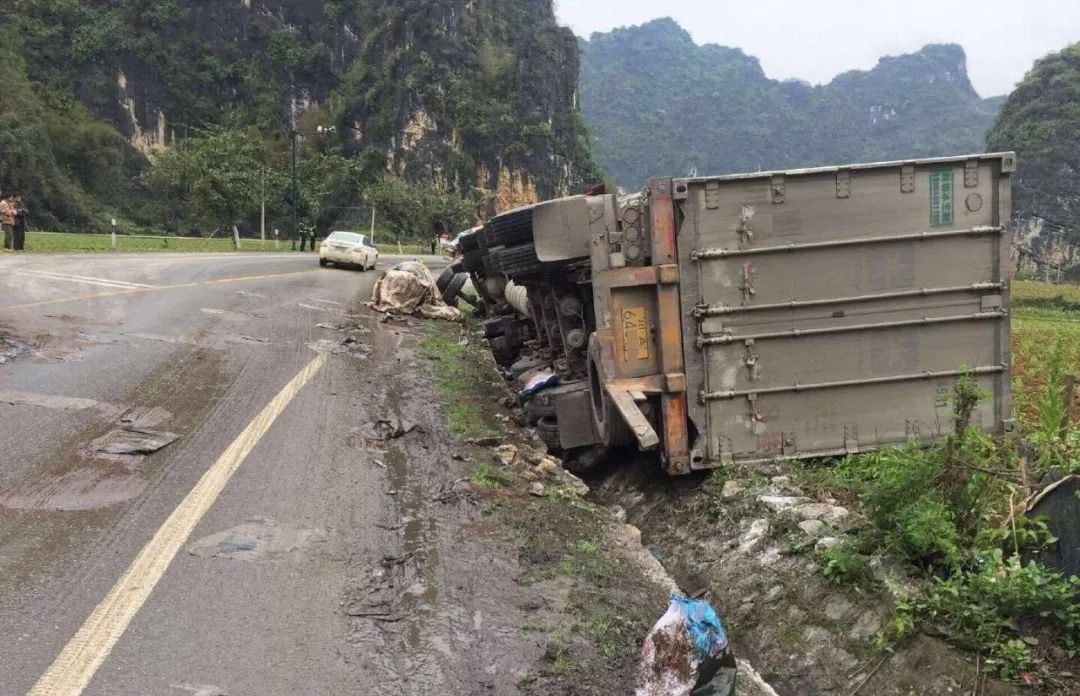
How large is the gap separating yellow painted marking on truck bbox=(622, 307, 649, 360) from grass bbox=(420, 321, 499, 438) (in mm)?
1712

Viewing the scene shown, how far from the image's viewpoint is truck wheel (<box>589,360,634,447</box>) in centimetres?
593

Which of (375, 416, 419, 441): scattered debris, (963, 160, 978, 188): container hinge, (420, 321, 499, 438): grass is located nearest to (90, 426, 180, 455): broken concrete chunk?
(375, 416, 419, 441): scattered debris

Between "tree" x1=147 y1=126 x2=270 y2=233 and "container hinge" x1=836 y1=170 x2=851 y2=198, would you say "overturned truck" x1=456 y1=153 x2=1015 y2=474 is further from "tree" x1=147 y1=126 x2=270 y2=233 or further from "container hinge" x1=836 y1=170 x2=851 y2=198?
"tree" x1=147 y1=126 x2=270 y2=233

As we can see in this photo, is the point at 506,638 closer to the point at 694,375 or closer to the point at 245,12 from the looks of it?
the point at 694,375

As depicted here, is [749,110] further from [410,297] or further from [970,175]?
[970,175]

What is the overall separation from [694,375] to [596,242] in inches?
45.1

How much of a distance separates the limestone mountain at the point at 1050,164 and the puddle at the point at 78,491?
65.1 m

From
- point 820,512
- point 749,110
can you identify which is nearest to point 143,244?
point 820,512

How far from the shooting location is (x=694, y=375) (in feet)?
18.3

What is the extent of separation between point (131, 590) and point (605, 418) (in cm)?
332

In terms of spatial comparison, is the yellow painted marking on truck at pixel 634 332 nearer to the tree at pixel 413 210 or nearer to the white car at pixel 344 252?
the white car at pixel 344 252

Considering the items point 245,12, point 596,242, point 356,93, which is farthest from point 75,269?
point 245,12

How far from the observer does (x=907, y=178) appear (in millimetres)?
5469

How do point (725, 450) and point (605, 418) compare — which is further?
point (605, 418)
